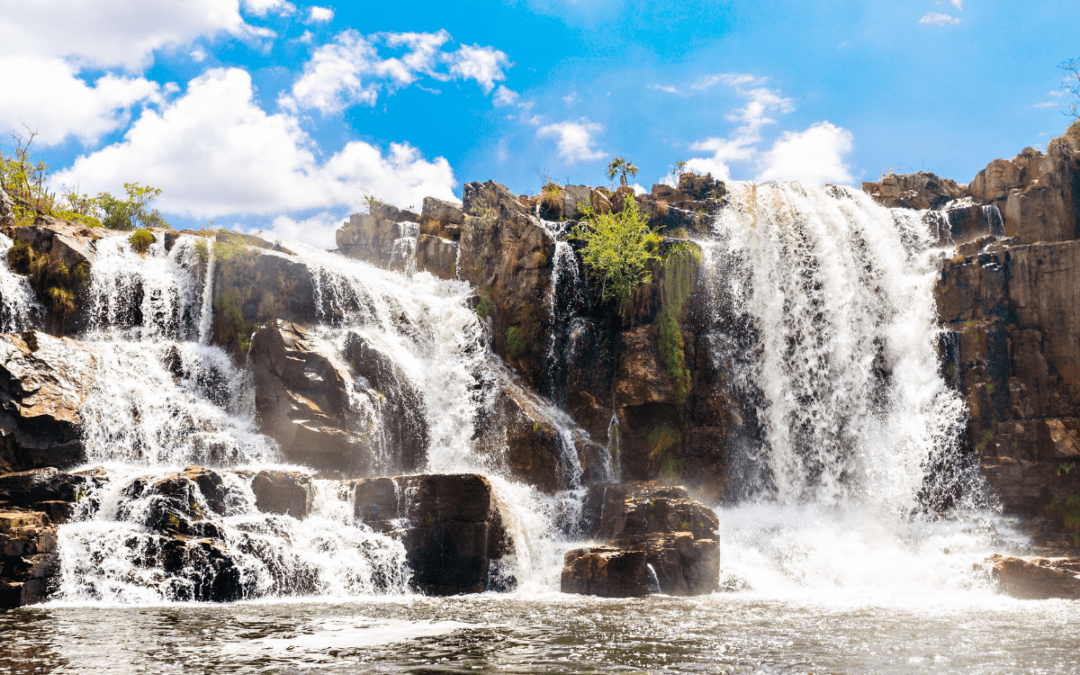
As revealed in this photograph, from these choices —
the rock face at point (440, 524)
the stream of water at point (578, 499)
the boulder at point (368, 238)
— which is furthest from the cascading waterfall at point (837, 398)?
the boulder at point (368, 238)

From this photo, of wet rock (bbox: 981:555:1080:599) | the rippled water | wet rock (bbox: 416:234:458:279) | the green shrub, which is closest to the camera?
the rippled water

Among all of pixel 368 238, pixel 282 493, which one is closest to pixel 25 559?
pixel 282 493

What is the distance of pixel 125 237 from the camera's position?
23.3 meters

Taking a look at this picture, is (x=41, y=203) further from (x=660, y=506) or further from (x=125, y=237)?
(x=660, y=506)

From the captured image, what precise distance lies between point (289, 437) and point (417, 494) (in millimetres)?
4904

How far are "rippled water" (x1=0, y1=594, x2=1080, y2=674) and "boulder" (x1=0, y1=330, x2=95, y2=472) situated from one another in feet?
18.7

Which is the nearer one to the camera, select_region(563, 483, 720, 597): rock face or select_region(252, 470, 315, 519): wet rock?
select_region(252, 470, 315, 519): wet rock

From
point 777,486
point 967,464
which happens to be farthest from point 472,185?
point 967,464

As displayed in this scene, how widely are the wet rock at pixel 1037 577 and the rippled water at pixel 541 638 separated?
2043mm

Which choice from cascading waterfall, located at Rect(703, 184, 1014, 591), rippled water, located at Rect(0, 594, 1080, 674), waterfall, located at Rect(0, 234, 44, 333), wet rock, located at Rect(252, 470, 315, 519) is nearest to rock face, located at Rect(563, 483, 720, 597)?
cascading waterfall, located at Rect(703, 184, 1014, 591)

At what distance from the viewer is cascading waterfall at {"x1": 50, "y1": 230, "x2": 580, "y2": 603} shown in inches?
547

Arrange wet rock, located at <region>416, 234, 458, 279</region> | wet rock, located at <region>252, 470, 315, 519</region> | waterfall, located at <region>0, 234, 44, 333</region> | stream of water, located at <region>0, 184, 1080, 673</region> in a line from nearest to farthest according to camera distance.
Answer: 1. stream of water, located at <region>0, 184, 1080, 673</region>
2. wet rock, located at <region>252, 470, 315, 519</region>
3. waterfall, located at <region>0, 234, 44, 333</region>
4. wet rock, located at <region>416, 234, 458, 279</region>

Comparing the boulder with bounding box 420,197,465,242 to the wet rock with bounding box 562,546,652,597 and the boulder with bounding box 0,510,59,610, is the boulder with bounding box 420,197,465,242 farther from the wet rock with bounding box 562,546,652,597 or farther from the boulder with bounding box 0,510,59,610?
the boulder with bounding box 0,510,59,610

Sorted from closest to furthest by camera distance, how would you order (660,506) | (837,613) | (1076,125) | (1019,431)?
(837,613)
(660,506)
(1019,431)
(1076,125)
